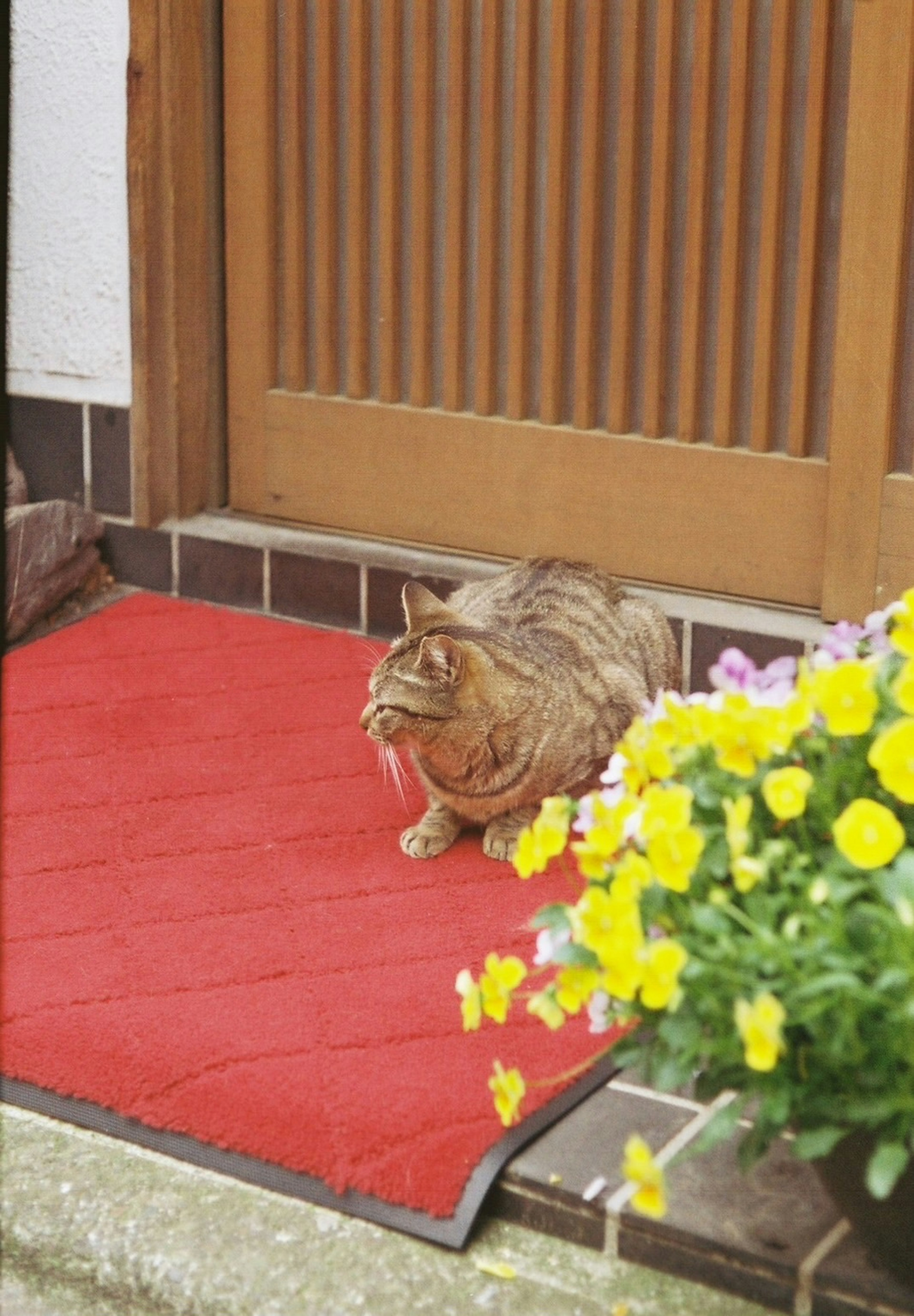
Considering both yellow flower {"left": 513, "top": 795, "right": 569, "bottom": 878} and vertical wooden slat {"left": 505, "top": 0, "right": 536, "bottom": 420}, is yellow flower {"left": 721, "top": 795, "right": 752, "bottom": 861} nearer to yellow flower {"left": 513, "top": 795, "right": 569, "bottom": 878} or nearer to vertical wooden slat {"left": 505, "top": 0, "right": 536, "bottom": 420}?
yellow flower {"left": 513, "top": 795, "right": 569, "bottom": 878}

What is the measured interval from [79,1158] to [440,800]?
972 mm

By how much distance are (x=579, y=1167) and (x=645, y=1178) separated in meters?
0.49

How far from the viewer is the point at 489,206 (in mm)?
3740

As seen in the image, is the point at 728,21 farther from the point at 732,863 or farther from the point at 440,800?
the point at 732,863

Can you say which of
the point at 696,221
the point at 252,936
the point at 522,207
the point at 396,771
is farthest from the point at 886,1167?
the point at 522,207

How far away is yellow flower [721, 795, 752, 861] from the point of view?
166 centimetres

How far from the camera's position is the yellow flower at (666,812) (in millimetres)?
1672

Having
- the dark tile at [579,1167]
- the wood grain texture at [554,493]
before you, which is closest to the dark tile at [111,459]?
the wood grain texture at [554,493]

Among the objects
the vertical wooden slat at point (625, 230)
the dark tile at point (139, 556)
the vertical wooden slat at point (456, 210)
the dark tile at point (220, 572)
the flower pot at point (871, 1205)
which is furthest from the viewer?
the dark tile at point (139, 556)

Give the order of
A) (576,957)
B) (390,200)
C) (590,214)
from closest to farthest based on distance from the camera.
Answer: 1. (576,957)
2. (590,214)
3. (390,200)

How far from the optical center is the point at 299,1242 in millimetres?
2094

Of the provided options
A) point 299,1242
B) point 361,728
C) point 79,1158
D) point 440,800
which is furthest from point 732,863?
point 361,728

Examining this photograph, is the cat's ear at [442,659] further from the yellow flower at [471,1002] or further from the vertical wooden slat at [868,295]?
the yellow flower at [471,1002]

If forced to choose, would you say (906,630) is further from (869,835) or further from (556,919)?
(556,919)
